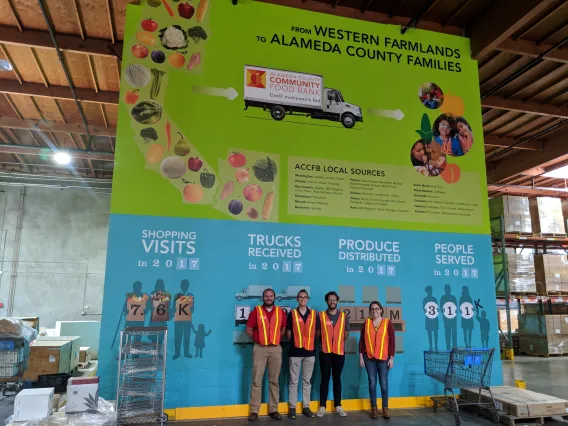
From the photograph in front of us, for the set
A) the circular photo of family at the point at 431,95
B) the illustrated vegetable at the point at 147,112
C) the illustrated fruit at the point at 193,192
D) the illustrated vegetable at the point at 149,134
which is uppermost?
the circular photo of family at the point at 431,95

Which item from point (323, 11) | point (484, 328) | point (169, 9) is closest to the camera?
point (169, 9)

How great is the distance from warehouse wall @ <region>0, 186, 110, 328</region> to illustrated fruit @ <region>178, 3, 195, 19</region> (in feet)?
37.0

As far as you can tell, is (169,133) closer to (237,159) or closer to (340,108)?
(237,159)

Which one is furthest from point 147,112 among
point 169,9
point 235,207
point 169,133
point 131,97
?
point 235,207

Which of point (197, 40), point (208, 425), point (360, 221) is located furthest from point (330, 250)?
point (197, 40)

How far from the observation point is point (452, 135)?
7.86 meters

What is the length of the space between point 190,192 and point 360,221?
9.00 feet

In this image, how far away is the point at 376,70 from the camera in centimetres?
774

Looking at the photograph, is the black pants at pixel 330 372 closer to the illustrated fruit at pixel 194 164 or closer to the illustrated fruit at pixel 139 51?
the illustrated fruit at pixel 194 164

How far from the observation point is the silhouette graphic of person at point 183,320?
6125mm

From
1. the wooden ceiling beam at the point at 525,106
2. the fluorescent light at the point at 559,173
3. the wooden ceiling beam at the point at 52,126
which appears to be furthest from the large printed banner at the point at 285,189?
the fluorescent light at the point at 559,173

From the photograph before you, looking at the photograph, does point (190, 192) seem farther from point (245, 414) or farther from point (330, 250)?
point (245, 414)

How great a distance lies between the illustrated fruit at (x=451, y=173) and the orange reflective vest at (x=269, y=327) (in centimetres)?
386

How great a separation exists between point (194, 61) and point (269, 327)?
4.24 metres
